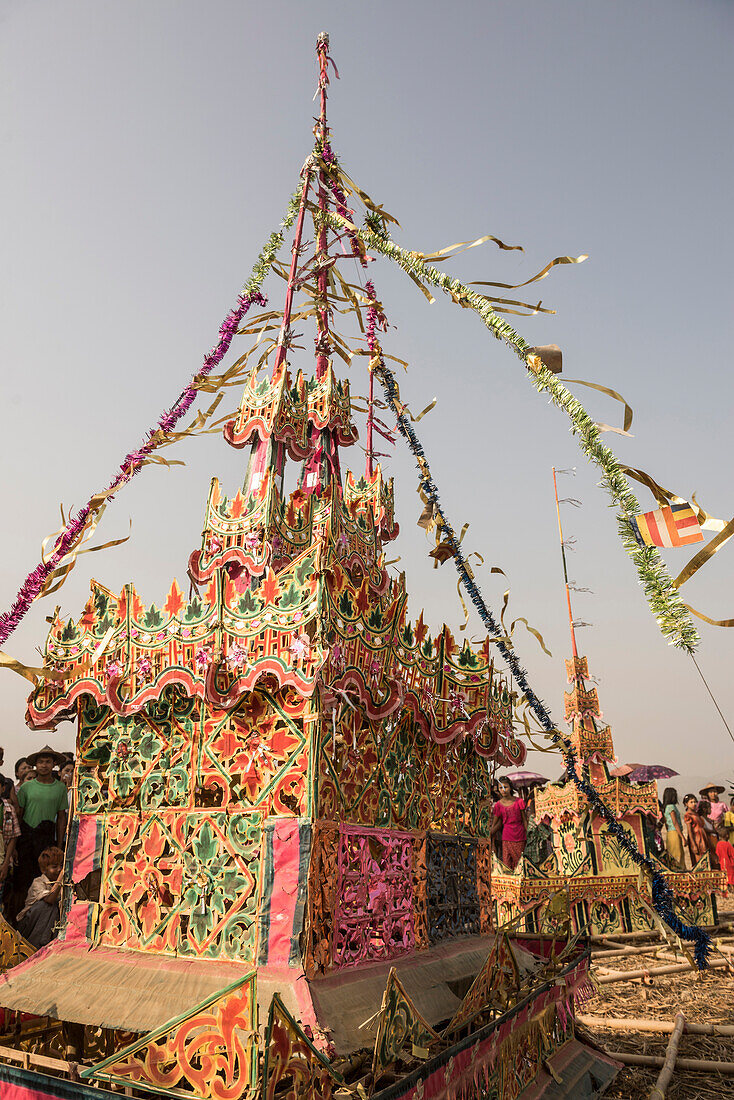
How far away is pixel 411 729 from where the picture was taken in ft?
22.6

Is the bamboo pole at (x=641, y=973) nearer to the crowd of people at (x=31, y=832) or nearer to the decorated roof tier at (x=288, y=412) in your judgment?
the crowd of people at (x=31, y=832)

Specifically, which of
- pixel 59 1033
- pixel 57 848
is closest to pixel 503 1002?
pixel 59 1033

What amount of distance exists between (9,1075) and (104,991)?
861mm

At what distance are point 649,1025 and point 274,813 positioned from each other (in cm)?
707

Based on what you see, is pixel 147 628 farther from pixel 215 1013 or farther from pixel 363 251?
pixel 363 251

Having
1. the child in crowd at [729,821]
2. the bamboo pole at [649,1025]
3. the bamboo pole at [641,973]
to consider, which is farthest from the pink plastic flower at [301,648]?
the child in crowd at [729,821]

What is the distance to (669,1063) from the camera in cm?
786

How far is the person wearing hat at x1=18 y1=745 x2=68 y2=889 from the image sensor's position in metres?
8.43

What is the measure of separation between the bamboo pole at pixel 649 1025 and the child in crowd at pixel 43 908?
6308mm

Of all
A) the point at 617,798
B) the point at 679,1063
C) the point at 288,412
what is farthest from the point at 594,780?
the point at 288,412

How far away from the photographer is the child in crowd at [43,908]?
7.01 metres

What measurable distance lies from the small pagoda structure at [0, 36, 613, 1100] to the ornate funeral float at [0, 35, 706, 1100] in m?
0.02

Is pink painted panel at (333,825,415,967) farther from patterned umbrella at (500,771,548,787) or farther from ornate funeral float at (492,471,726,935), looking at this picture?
patterned umbrella at (500,771,548,787)

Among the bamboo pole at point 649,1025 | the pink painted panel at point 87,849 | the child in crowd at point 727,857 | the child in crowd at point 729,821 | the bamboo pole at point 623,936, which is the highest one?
the child in crowd at point 729,821
